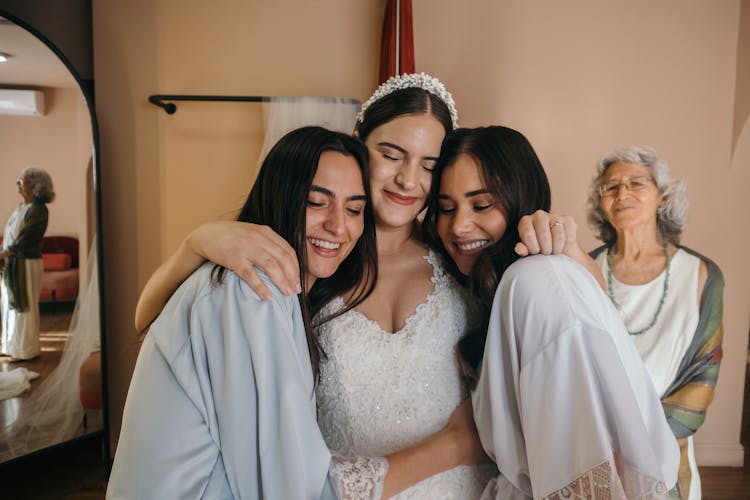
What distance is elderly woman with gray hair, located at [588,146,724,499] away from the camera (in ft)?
7.80

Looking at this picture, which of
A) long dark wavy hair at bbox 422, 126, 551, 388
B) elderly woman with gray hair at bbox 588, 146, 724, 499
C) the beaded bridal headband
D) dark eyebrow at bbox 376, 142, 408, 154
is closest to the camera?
long dark wavy hair at bbox 422, 126, 551, 388

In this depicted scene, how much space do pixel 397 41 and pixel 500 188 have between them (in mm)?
1706

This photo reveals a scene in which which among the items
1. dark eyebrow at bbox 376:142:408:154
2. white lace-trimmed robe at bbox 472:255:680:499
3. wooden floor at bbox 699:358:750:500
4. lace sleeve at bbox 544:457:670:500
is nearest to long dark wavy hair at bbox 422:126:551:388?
dark eyebrow at bbox 376:142:408:154

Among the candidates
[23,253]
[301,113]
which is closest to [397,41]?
[301,113]

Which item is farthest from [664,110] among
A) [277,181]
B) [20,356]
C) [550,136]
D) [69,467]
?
[69,467]

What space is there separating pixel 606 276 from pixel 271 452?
2.08 m

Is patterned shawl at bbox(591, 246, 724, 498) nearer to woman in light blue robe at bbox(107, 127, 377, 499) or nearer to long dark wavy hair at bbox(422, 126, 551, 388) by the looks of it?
long dark wavy hair at bbox(422, 126, 551, 388)

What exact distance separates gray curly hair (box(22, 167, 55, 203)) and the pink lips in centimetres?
227

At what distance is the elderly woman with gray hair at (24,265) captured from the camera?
2676mm

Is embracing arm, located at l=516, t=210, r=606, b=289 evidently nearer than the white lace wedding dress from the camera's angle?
Yes

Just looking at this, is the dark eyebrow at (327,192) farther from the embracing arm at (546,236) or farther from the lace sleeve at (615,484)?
the lace sleeve at (615,484)

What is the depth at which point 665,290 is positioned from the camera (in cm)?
240

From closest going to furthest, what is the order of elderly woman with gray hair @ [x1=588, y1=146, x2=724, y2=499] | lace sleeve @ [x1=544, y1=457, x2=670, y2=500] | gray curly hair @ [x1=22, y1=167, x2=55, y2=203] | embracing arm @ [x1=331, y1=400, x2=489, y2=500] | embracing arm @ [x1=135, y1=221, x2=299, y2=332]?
lace sleeve @ [x1=544, y1=457, x2=670, y2=500] < embracing arm @ [x1=135, y1=221, x2=299, y2=332] < embracing arm @ [x1=331, y1=400, x2=489, y2=500] < elderly woman with gray hair @ [x1=588, y1=146, x2=724, y2=499] < gray curly hair @ [x1=22, y1=167, x2=55, y2=203]

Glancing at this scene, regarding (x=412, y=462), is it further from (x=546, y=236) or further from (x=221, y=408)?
(x=546, y=236)
